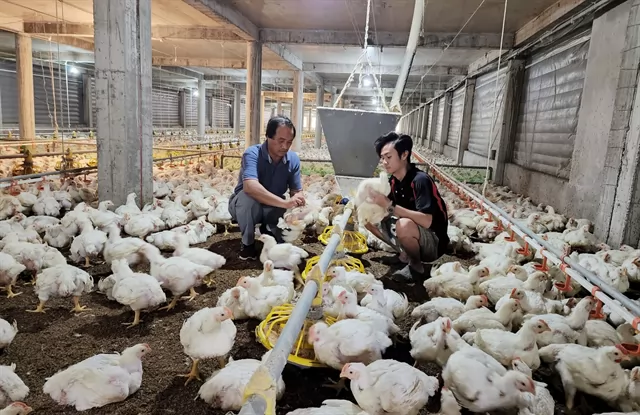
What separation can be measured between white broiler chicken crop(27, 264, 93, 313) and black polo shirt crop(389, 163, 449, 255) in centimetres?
260

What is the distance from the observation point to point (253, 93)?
35.2 feet

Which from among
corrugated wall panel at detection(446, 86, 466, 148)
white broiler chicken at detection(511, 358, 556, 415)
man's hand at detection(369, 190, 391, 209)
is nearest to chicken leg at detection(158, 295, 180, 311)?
man's hand at detection(369, 190, 391, 209)

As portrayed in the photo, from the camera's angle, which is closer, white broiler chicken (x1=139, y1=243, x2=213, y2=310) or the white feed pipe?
the white feed pipe

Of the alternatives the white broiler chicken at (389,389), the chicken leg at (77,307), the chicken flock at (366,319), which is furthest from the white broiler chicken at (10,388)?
the white broiler chicken at (389,389)

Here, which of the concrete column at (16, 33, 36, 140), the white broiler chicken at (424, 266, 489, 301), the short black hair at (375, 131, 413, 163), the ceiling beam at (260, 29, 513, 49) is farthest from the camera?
the concrete column at (16, 33, 36, 140)

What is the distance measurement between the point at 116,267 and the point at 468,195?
5.28m

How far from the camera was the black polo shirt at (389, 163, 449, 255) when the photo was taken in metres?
3.42

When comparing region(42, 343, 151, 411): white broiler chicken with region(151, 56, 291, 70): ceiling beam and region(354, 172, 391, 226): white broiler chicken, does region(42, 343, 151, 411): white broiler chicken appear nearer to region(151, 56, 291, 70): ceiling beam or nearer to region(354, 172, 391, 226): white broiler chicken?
region(354, 172, 391, 226): white broiler chicken

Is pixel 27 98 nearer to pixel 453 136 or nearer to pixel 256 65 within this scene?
pixel 256 65

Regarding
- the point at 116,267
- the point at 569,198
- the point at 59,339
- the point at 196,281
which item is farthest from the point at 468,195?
the point at 59,339

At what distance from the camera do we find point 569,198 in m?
5.98

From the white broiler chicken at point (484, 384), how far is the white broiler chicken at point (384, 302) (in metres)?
0.74

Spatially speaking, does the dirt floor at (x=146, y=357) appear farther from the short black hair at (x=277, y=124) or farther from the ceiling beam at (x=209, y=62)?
the ceiling beam at (x=209, y=62)

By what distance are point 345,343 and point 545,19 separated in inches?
292
